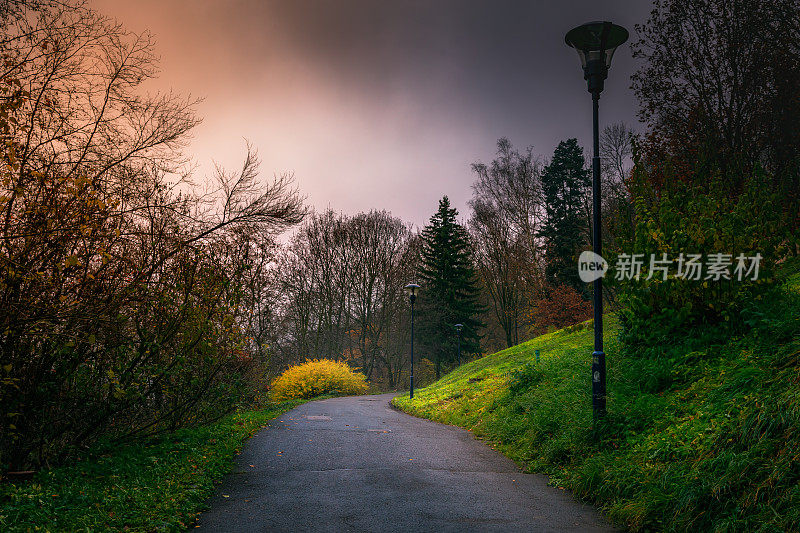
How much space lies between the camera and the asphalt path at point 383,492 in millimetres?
4902

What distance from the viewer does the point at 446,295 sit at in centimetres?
3938

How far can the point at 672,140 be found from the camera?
58.6 ft

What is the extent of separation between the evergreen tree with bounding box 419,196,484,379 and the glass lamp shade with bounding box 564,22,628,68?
3108 cm

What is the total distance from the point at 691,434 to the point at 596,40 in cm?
558

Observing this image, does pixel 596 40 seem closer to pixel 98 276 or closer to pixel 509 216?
pixel 98 276

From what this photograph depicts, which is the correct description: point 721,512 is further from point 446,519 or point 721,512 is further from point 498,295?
point 498,295

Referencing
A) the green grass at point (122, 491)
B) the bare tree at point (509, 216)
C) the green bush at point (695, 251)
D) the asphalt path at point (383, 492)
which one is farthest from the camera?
the bare tree at point (509, 216)

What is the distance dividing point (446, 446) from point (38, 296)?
23.2ft

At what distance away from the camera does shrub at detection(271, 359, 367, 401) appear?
2714cm

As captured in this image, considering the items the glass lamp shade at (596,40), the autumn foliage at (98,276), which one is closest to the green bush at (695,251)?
the glass lamp shade at (596,40)

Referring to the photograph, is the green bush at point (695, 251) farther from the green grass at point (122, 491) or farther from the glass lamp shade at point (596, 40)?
the green grass at point (122, 491)

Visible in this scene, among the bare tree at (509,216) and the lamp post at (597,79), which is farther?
the bare tree at (509,216)

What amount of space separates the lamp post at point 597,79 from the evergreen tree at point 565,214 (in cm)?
2704

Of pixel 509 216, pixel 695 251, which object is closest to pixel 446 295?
pixel 509 216
